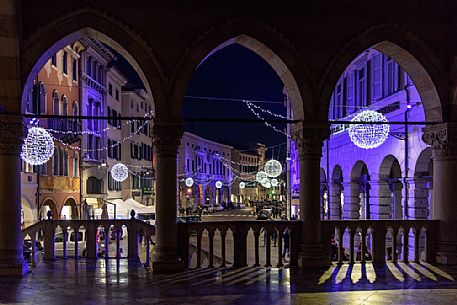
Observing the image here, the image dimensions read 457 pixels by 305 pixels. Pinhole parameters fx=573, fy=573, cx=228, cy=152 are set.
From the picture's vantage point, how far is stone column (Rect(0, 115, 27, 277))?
386 inches

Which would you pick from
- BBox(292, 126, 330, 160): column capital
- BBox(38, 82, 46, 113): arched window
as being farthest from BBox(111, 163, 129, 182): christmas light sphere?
BBox(292, 126, 330, 160): column capital

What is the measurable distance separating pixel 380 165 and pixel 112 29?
1417 centimetres

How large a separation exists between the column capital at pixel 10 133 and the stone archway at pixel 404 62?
5.46 meters

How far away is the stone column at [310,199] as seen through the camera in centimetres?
1082

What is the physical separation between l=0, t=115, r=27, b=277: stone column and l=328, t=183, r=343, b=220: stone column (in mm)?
19342

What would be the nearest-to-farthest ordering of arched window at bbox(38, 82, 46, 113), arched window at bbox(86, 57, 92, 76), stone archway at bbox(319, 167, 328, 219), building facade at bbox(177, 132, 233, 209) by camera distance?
arched window at bbox(38, 82, 46, 113), stone archway at bbox(319, 167, 328, 219), arched window at bbox(86, 57, 92, 76), building facade at bbox(177, 132, 233, 209)

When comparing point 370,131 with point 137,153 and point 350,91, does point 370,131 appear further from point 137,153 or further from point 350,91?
point 137,153

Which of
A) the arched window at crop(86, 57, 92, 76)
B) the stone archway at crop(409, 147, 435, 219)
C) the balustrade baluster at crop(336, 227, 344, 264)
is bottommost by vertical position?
the balustrade baluster at crop(336, 227, 344, 264)

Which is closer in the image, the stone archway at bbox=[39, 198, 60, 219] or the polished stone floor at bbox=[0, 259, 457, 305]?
the polished stone floor at bbox=[0, 259, 457, 305]

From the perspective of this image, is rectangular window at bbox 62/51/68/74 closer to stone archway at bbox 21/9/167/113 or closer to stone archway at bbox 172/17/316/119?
stone archway at bbox 21/9/167/113

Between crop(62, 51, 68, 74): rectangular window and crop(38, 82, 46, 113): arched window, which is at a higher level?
crop(62, 51, 68, 74): rectangular window

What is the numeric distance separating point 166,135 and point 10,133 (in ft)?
8.76

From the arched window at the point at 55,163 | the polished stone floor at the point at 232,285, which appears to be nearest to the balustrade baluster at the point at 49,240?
the polished stone floor at the point at 232,285

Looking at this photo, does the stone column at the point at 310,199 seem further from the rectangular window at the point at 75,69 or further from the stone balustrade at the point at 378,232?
the rectangular window at the point at 75,69
